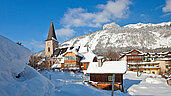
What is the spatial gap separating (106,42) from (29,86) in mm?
136656

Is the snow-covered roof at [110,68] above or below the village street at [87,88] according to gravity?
above

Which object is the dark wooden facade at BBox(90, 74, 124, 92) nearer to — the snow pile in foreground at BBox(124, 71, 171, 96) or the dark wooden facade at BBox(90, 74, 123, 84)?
the dark wooden facade at BBox(90, 74, 123, 84)

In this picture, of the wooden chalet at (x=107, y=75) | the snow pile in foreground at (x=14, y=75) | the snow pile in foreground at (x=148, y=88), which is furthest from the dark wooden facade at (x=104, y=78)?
the snow pile in foreground at (x=14, y=75)

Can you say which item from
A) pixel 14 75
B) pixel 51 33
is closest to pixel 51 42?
pixel 51 33

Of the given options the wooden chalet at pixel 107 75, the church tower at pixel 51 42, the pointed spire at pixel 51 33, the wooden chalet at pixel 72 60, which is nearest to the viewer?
the wooden chalet at pixel 107 75

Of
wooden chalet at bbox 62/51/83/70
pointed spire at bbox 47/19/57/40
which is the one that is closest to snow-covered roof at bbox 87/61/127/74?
wooden chalet at bbox 62/51/83/70

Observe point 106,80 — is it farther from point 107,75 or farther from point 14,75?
point 14,75

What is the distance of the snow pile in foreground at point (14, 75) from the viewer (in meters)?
3.37

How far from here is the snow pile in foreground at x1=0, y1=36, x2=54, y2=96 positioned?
337 centimetres

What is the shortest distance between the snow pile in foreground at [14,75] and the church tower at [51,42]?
175 ft

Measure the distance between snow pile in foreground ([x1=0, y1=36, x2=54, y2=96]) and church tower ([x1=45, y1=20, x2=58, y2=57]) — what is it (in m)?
53.4

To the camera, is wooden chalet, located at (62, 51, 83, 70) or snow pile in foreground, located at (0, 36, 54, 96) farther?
wooden chalet, located at (62, 51, 83, 70)

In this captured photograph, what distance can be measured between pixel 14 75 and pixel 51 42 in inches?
2194

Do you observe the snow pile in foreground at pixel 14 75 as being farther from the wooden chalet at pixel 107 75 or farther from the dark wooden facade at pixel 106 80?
the dark wooden facade at pixel 106 80
